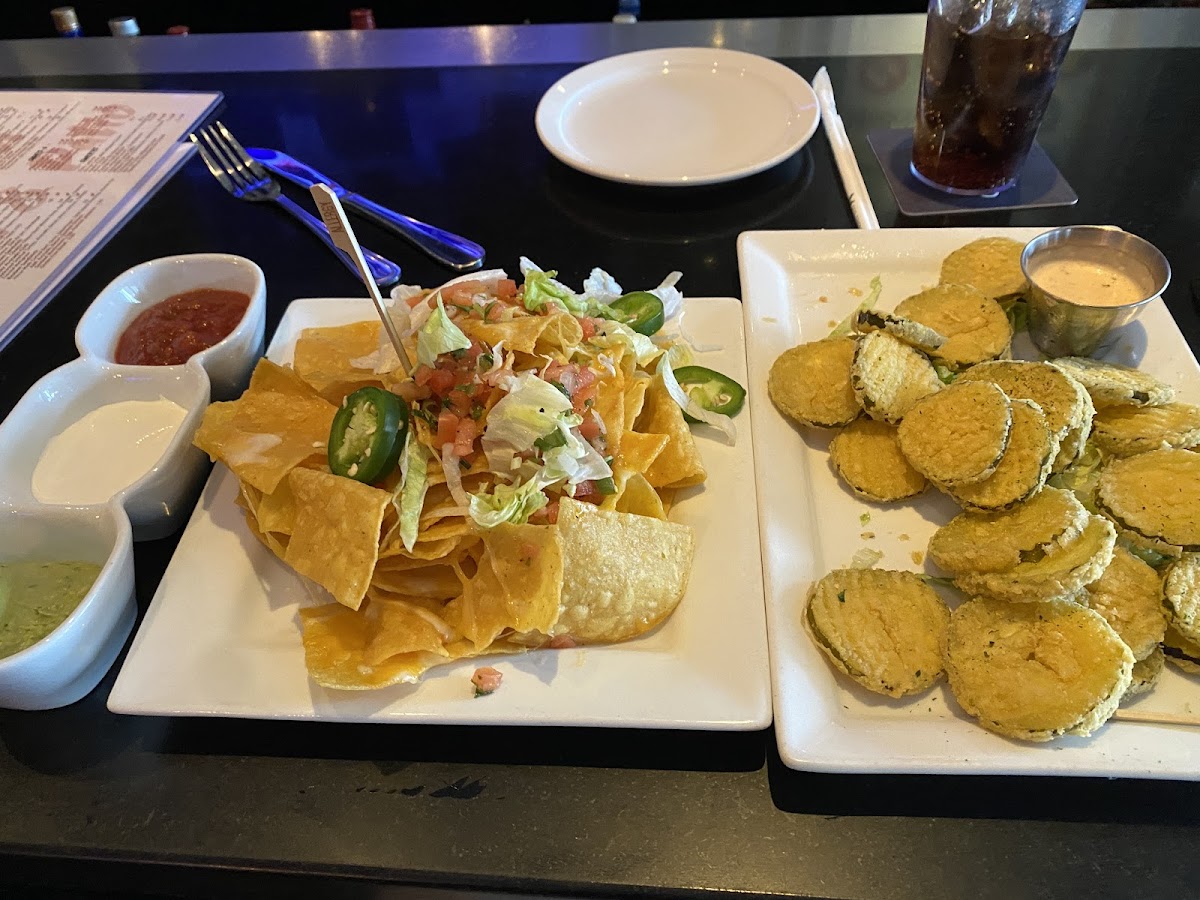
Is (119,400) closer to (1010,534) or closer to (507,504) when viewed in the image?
(507,504)

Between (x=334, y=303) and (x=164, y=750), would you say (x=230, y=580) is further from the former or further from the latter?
(x=334, y=303)

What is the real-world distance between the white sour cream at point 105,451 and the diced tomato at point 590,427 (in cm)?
78

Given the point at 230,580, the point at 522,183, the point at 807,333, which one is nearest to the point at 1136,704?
the point at 807,333

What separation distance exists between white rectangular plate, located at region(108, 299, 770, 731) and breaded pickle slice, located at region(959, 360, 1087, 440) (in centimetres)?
51

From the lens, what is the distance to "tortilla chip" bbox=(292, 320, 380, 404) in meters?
1.59

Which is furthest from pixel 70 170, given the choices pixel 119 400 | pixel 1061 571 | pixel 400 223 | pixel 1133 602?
pixel 1133 602

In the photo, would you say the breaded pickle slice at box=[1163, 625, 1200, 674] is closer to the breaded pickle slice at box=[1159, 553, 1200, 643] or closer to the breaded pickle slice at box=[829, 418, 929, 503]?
the breaded pickle slice at box=[1159, 553, 1200, 643]

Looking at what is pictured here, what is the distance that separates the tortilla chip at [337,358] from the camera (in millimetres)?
1593

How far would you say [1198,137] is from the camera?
2.64m

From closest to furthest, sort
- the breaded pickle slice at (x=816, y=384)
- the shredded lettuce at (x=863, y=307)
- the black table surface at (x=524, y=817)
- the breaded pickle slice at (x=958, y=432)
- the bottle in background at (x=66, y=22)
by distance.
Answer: the black table surface at (x=524, y=817) → the breaded pickle slice at (x=958, y=432) → the breaded pickle slice at (x=816, y=384) → the shredded lettuce at (x=863, y=307) → the bottle in background at (x=66, y=22)

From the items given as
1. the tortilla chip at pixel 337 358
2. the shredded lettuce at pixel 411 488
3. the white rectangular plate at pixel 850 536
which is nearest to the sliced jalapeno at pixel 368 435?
the shredded lettuce at pixel 411 488

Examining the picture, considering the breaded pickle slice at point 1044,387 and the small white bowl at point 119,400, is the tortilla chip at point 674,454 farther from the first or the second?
the small white bowl at point 119,400

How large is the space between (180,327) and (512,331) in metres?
0.83

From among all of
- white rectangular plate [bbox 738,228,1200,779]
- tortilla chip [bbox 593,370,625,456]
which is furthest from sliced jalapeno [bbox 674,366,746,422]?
tortilla chip [bbox 593,370,625,456]
